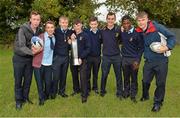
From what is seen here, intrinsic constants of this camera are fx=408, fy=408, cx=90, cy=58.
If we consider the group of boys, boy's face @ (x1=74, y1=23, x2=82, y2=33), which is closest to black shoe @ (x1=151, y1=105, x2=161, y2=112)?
the group of boys

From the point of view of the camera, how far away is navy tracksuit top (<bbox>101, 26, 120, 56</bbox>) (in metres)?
9.23

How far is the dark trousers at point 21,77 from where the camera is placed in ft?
27.5

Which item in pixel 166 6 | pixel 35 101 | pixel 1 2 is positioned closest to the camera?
pixel 35 101

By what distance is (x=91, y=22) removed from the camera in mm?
9297

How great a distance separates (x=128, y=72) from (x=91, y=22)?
4.64ft

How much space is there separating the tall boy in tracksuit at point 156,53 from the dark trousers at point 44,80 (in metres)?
2.10

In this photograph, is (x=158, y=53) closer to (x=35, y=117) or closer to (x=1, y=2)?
(x=35, y=117)

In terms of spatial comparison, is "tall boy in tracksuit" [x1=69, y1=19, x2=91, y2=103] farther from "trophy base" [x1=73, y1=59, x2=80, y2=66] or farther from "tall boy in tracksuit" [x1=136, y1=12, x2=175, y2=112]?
"tall boy in tracksuit" [x1=136, y1=12, x2=175, y2=112]

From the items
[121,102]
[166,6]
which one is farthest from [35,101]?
[166,6]

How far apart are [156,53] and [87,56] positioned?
5.77 ft

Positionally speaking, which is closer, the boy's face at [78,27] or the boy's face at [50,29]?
the boy's face at [50,29]

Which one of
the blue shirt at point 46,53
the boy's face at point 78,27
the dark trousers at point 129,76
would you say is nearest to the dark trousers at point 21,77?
the blue shirt at point 46,53

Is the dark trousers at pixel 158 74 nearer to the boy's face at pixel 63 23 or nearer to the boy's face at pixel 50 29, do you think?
the boy's face at pixel 63 23

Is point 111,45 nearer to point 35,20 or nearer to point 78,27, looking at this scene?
point 78,27
